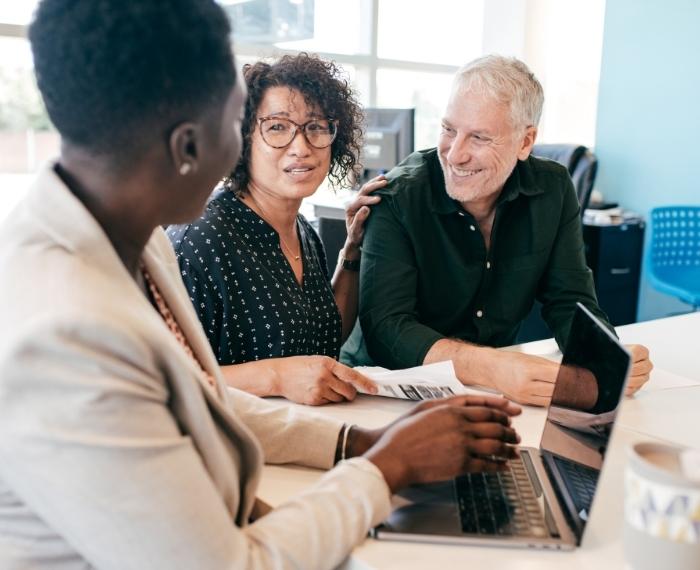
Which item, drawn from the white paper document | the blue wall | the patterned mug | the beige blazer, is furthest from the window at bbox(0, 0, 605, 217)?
the patterned mug

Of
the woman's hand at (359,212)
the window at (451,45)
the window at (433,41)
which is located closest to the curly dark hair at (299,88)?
the woman's hand at (359,212)

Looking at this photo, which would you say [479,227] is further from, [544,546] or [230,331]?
[544,546]

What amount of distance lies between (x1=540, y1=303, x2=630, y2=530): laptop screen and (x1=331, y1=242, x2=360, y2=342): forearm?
0.75m

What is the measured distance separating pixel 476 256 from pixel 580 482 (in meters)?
0.92

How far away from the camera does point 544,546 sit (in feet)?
2.91

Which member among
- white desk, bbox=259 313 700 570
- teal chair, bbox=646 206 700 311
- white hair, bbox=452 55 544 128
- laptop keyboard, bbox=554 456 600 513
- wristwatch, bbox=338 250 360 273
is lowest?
teal chair, bbox=646 206 700 311

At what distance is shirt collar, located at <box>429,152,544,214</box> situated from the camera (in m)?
1.84

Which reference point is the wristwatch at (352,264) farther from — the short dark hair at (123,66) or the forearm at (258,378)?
the short dark hair at (123,66)

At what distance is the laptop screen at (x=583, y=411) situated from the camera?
95 cm

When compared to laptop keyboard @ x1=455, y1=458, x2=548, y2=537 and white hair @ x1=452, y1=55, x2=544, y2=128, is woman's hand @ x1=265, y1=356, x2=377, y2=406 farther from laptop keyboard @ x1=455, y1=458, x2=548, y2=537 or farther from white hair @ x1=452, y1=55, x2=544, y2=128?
white hair @ x1=452, y1=55, x2=544, y2=128

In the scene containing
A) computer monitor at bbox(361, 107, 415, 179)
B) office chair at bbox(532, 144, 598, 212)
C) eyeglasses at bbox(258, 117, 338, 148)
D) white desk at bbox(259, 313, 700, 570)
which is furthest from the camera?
office chair at bbox(532, 144, 598, 212)

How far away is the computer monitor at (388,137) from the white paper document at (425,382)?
2176 mm

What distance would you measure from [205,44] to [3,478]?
1.55 ft

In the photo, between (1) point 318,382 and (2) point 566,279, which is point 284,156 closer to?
(1) point 318,382
